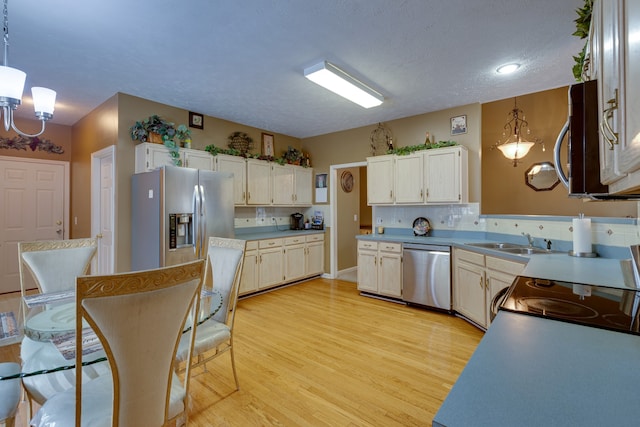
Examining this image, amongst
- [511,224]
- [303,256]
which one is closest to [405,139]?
[511,224]

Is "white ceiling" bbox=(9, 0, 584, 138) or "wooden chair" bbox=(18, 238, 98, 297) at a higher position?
"white ceiling" bbox=(9, 0, 584, 138)

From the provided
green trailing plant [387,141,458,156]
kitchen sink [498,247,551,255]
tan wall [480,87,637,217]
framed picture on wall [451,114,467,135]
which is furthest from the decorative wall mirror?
kitchen sink [498,247,551,255]

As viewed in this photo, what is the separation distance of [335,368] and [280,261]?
2.52 metres

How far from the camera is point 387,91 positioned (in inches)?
140

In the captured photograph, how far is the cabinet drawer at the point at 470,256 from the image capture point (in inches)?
124

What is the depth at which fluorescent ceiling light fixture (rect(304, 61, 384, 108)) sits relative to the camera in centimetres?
287

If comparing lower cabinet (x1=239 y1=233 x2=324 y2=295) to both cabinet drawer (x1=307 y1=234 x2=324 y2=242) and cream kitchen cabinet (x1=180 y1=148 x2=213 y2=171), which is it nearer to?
cabinet drawer (x1=307 y1=234 x2=324 y2=242)

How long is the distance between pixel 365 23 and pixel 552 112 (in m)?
3.99

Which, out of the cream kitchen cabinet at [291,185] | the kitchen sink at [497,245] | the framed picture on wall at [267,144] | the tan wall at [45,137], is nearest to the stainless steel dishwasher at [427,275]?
the kitchen sink at [497,245]

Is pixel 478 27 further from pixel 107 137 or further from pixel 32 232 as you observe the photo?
pixel 32 232

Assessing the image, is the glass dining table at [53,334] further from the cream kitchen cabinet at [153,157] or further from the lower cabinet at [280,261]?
the lower cabinet at [280,261]

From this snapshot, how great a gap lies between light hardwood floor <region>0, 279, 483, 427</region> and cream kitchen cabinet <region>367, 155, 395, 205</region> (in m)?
1.58

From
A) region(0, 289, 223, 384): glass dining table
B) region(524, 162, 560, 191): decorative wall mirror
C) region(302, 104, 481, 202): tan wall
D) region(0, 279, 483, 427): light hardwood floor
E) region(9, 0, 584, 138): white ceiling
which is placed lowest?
region(0, 279, 483, 427): light hardwood floor

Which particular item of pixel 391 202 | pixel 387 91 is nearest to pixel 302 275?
pixel 391 202
